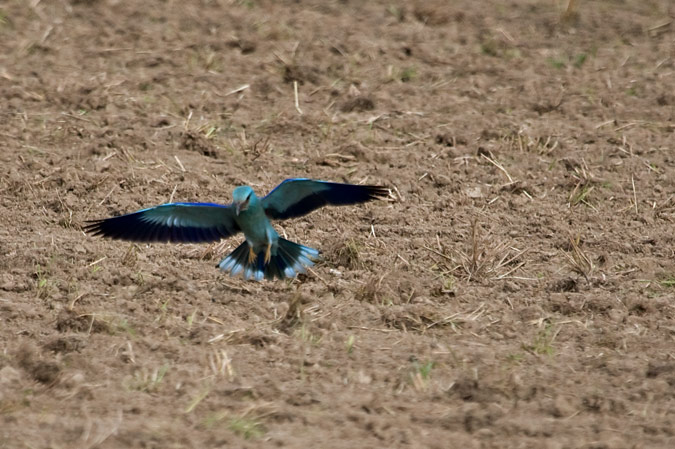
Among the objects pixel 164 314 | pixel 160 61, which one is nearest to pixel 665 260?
pixel 164 314

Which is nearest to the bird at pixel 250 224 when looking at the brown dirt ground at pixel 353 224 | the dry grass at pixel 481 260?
the brown dirt ground at pixel 353 224

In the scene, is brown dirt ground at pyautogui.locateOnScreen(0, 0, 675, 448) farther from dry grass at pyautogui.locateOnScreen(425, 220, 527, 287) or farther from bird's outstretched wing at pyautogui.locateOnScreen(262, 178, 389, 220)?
bird's outstretched wing at pyautogui.locateOnScreen(262, 178, 389, 220)

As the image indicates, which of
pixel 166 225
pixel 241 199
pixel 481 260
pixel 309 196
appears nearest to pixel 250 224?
pixel 241 199

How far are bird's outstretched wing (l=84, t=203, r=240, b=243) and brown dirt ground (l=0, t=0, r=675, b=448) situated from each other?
0.22m

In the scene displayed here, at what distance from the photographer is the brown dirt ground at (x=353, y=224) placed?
4.74 metres

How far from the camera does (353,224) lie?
6.88 m

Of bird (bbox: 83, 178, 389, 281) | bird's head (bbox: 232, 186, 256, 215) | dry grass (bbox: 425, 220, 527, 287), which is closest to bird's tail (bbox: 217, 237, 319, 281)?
bird (bbox: 83, 178, 389, 281)

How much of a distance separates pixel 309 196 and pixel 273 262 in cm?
43

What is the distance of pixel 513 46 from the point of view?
9.42m

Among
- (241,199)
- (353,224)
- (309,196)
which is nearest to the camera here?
(241,199)

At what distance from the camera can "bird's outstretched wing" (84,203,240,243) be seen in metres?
6.08

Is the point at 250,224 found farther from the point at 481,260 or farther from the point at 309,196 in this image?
the point at 481,260

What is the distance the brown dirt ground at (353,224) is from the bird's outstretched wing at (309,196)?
0.35 meters

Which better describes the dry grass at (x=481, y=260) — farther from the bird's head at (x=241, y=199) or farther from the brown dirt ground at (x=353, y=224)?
the bird's head at (x=241, y=199)
